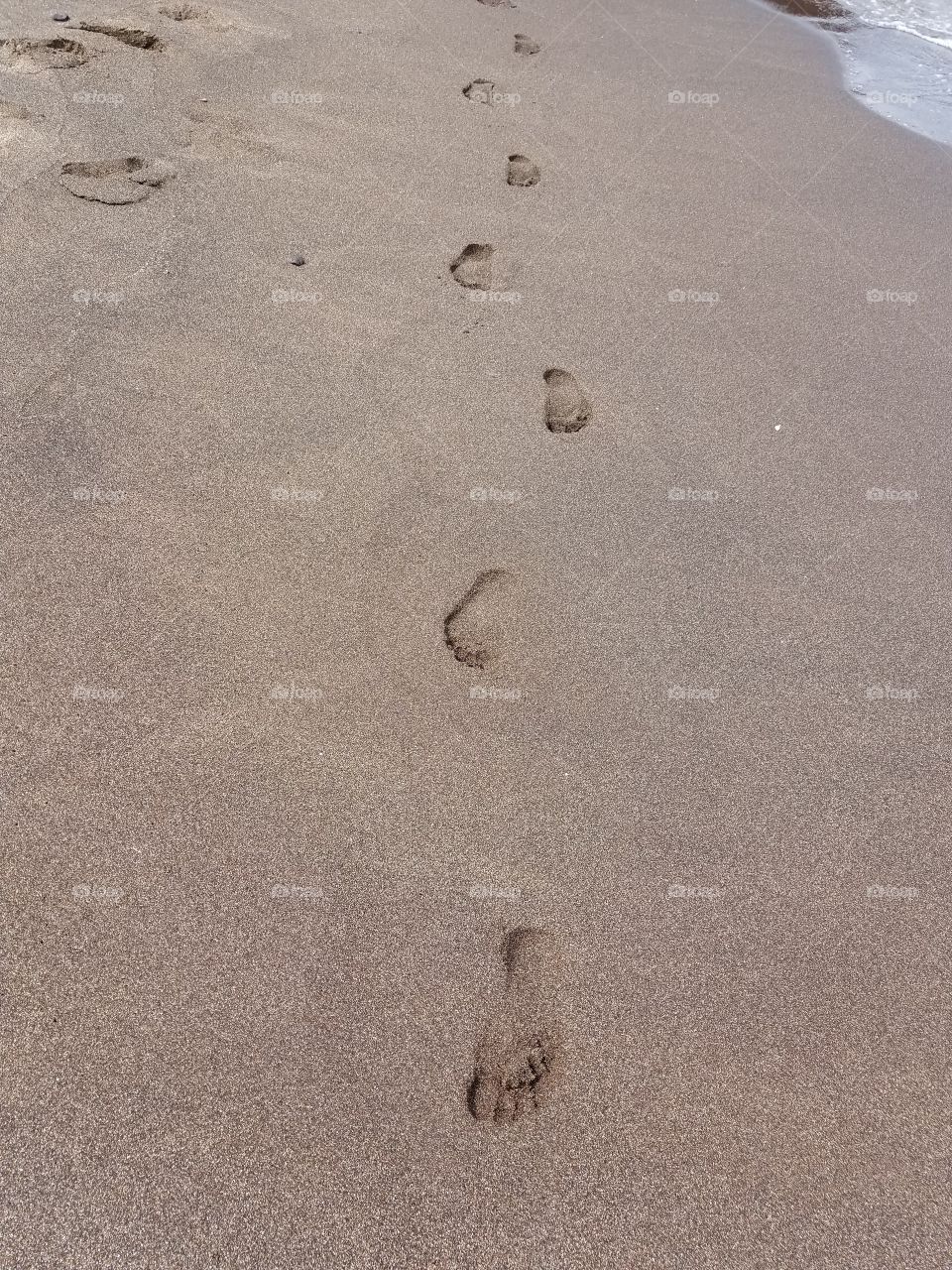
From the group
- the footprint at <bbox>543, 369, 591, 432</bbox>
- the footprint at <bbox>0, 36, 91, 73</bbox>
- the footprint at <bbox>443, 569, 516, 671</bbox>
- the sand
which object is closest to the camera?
the sand

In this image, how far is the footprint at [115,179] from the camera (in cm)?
397

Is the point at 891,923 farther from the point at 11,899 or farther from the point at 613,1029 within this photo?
the point at 11,899

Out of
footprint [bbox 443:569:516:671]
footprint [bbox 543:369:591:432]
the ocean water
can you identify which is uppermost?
the ocean water

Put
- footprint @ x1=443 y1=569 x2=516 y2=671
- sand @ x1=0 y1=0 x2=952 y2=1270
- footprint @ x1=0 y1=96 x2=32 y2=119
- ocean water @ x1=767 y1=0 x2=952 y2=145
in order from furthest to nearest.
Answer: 1. ocean water @ x1=767 y1=0 x2=952 y2=145
2. footprint @ x1=0 y1=96 x2=32 y2=119
3. footprint @ x1=443 y1=569 x2=516 y2=671
4. sand @ x1=0 y1=0 x2=952 y2=1270

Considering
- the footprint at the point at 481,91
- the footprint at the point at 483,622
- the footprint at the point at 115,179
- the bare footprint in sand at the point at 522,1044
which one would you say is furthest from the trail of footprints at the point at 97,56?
the bare footprint in sand at the point at 522,1044

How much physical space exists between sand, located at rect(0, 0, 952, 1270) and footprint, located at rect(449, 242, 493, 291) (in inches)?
2.2

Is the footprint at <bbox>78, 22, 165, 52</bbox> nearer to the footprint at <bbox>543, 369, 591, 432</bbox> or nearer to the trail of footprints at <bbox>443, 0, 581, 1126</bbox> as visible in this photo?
the footprint at <bbox>543, 369, 591, 432</bbox>

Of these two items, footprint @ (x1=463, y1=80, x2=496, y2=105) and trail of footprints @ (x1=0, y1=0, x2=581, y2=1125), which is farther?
footprint @ (x1=463, y1=80, x2=496, y2=105)

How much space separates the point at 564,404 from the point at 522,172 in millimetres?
1767

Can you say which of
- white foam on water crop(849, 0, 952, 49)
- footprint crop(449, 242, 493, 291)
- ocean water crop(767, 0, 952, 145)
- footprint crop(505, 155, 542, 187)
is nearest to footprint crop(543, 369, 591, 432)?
footprint crop(449, 242, 493, 291)

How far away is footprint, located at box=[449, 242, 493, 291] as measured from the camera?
157 inches

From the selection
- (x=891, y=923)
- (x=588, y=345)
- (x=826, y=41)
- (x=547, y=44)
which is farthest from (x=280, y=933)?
(x=826, y=41)

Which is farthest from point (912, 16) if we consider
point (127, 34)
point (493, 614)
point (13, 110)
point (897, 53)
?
point (493, 614)

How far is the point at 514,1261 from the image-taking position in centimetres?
184
